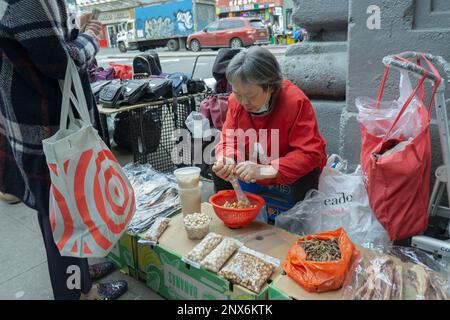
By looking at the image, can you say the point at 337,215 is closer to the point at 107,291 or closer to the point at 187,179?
the point at 187,179

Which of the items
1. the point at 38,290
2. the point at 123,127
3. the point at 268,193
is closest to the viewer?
the point at 38,290

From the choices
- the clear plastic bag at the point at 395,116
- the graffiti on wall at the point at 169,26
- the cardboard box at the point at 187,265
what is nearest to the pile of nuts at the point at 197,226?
the cardboard box at the point at 187,265

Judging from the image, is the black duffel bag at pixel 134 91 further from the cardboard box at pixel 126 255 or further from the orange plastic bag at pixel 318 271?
the orange plastic bag at pixel 318 271

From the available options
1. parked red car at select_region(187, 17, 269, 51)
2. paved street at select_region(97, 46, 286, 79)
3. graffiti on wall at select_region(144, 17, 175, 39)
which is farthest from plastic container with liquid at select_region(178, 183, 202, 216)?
graffiti on wall at select_region(144, 17, 175, 39)

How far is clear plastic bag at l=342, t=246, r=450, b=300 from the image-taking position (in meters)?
→ 1.33

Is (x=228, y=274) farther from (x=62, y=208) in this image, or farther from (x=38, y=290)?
Result: (x=38, y=290)

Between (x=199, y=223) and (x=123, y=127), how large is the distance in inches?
111

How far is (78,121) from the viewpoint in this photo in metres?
1.51

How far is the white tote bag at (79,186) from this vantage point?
Answer: 1.38 meters

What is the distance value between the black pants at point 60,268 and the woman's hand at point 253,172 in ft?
2.73

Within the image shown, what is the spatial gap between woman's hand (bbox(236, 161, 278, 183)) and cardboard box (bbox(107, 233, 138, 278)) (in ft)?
2.21

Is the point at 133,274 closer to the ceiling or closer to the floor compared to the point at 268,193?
closer to the floor

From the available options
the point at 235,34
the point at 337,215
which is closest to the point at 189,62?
the point at 235,34
